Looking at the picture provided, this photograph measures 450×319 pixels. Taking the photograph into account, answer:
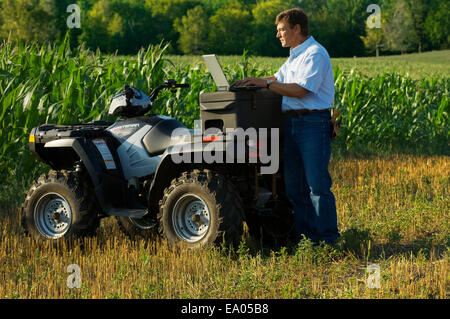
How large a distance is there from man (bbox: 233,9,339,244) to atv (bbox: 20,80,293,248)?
170 millimetres

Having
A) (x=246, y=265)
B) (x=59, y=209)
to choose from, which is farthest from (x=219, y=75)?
(x=59, y=209)

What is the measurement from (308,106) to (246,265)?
4.58 ft

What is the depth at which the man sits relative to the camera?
4.94 meters

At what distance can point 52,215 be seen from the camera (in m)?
5.50

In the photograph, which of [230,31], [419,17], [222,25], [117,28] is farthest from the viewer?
[419,17]

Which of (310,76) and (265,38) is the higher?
(265,38)

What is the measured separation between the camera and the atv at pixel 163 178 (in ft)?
16.0

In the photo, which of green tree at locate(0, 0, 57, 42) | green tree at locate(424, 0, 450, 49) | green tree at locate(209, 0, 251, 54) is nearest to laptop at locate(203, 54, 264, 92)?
green tree at locate(0, 0, 57, 42)

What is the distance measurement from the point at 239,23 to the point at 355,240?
69.8 metres

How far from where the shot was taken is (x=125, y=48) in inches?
2436

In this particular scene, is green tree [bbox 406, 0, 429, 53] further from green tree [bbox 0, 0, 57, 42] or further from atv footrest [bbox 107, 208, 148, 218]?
atv footrest [bbox 107, 208, 148, 218]

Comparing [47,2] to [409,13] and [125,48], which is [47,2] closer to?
[125,48]

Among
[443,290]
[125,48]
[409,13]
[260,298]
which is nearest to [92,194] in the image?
[260,298]

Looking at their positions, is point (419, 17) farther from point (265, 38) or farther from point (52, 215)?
point (52, 215)
